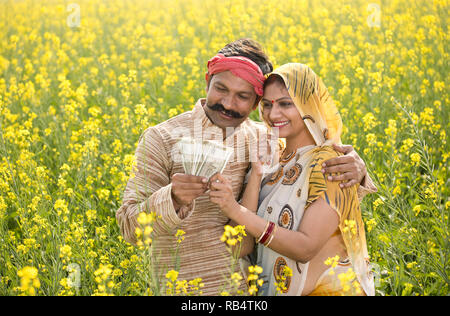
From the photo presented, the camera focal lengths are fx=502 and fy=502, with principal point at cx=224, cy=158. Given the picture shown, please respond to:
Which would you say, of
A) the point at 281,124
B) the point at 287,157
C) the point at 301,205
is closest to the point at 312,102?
the point at 281,124

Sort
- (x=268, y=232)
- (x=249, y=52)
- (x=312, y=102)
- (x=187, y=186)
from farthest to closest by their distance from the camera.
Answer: (x=249, y=52) < (x=312, y=102) < (x=268, y=232) < (x=187, y=186)

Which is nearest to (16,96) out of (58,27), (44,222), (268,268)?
(44,222)

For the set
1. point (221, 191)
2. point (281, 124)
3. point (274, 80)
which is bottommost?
point (221, 191)

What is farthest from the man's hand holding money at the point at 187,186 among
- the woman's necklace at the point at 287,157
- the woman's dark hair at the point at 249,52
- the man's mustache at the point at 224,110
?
the woman's dark hair at the point at 249,52

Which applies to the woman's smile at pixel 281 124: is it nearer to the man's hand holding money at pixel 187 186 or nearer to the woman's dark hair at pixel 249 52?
the woman's dark hair at pixel 249 52

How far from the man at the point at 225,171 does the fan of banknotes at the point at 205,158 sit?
7.7 inches

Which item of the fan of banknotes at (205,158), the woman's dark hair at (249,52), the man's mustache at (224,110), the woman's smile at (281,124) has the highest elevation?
the woman's dark hair at (249,52)

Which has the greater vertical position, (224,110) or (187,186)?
(224,110)

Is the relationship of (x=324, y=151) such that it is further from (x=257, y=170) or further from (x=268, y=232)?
(x=268, y=232)

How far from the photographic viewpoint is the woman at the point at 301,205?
208cm

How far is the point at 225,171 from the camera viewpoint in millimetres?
2375

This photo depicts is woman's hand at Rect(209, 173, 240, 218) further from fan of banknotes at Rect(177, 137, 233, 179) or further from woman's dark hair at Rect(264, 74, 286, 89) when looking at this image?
woman's dark hair at Rect(264, 74, 286, 89)

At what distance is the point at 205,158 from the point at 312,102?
591mm

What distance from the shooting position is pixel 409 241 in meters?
2.74
